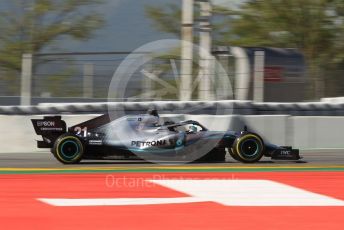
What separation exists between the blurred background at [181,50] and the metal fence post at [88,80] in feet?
0.07

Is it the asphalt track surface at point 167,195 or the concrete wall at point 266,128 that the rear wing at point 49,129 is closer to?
the asphalt track surface at point 167,195

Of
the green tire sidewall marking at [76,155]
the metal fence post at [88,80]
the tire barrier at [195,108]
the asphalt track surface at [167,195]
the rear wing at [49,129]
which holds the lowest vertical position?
the asphalt track surface at [167,195]

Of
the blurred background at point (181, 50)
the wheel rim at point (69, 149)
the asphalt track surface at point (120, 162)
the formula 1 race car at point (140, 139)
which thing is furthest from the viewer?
the blurred background at point (181, 50)

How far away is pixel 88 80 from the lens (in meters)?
15.4

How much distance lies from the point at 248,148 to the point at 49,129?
10.2ft

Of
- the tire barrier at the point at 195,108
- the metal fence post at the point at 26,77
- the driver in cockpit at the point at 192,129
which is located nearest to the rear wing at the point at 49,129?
the driver in cockpit at the point at 192,129

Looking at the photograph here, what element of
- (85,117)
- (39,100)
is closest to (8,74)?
(39,100)

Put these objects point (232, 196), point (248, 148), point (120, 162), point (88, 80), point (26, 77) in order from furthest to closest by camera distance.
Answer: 1. point (88, 80)
2. point (26, 77)
3. point (120, 162)
4. point (248, 148)
5. point (232, 196)

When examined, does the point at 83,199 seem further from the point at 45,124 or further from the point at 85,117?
the point at 85,117

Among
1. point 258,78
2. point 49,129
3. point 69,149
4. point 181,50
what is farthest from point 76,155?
point 181,50

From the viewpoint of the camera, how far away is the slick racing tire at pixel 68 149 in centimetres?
1145

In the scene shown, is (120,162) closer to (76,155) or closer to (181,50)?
(76,155)

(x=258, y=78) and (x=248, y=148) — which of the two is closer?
(x=248, y=148)

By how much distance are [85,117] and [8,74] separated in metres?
2.94
